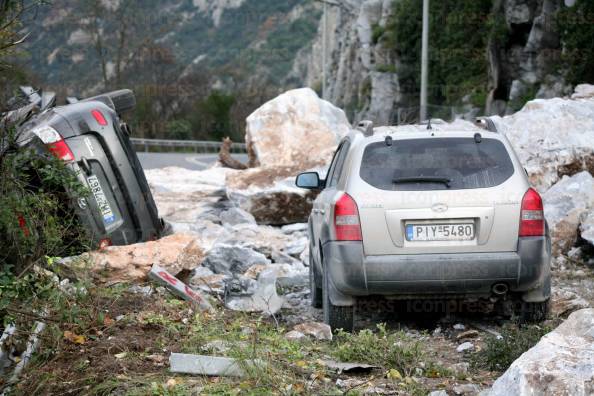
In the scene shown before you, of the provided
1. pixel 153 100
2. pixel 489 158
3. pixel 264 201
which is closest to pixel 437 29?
pixel 153 100

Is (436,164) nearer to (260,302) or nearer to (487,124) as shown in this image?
(487,124)

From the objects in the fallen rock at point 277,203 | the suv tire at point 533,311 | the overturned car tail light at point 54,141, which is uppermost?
the overturned car tail light at point 54,141

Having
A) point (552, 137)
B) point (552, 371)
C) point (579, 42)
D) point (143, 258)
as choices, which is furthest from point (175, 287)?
point (579, 42)

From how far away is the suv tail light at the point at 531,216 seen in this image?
7.10 m

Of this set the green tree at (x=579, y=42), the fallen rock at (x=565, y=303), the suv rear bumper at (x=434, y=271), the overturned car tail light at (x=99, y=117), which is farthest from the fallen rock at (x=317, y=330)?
the green tree at (x=579, y=42)

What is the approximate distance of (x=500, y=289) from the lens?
7.16 meters

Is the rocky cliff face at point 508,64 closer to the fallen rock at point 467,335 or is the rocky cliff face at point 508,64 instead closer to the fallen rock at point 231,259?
the fallen rock at point 231,259

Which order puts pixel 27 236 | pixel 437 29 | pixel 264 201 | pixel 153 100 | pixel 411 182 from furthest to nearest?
1. pixel 153 100
2. pixel 437 29
3. pixel 264 201
4. pixel 411 182
5. pixel 27 236

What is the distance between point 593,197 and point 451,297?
4755mm

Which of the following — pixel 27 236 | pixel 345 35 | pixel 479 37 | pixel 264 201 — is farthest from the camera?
pixel 345 35

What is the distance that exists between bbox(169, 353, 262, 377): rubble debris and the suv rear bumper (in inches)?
66.8

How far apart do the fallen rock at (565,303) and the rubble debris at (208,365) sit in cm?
356

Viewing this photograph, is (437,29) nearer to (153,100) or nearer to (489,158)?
(153,100)

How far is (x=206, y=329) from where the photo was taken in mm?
6766
